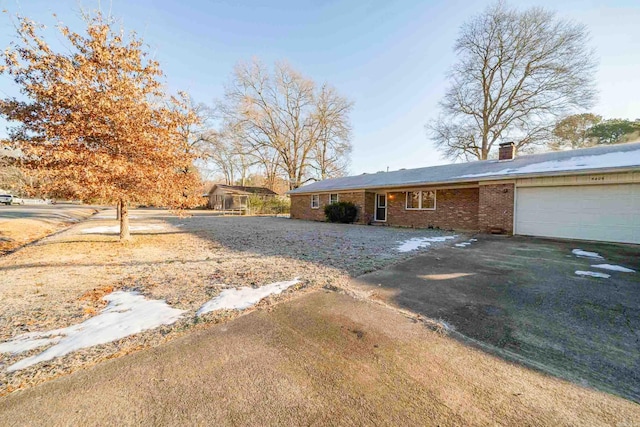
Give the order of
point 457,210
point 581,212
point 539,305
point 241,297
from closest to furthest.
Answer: point 539,305 → point 241,297 → point 581,212 → point 457,210

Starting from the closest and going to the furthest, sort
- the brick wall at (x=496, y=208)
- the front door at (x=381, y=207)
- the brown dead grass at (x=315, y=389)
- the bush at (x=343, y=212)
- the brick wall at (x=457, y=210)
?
the brown dead grass at (x=315, y=389) < the brick wall at (x=496, y=208) < the brick wall at (x=457, y=210) < the front door at (x=381, y=207) < the bush at (x=343, y=212)

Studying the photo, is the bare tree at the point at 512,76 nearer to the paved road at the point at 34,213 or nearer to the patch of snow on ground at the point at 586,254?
the patch of snow on ground at the point at 586,254

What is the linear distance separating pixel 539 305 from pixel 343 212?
12105mm

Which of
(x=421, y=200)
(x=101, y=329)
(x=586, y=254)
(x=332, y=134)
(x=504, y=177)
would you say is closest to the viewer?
(x=101, y=329)

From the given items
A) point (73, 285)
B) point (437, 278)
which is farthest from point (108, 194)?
point (437, 278)

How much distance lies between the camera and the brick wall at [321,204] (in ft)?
47.9

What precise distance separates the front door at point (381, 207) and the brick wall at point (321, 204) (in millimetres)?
453

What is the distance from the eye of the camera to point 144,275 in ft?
15.1

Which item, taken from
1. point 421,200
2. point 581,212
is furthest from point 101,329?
point 421,200

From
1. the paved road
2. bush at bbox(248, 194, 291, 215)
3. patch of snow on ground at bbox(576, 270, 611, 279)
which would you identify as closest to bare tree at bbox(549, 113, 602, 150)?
patch of snow on ground at bbox(576, 270, 611, 279)

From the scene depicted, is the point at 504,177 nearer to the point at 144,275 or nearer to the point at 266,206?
the point at 144,275

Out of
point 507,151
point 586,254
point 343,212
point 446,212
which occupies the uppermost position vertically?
point 507,151

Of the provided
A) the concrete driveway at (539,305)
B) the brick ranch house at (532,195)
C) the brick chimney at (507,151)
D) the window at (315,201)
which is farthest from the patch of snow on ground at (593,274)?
the window at (315,201)

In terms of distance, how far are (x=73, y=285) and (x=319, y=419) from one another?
476cm
